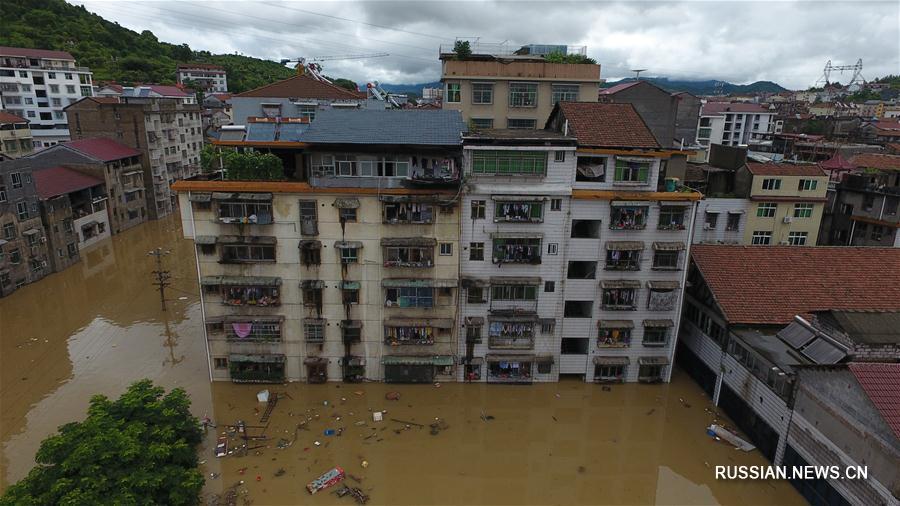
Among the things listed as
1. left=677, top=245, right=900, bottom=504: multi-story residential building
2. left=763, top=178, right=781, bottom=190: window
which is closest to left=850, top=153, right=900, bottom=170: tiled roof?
left=763, top=178, right=781, bottom=190: window

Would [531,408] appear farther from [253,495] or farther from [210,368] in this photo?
[210,368]

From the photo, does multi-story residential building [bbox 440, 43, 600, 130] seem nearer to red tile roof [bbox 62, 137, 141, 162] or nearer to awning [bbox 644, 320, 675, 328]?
awning [bbox 644, 320, 675, 328]

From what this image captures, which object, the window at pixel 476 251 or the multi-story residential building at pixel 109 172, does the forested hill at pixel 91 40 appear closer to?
the multi-story residential building at pixel 109 172

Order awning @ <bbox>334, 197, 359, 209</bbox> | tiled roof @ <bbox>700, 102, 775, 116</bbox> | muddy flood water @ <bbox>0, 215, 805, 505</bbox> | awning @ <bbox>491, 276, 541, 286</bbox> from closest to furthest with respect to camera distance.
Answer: muddy flood water @ <bbox>0, 215, 805, 505</bbox>, awning @ <bbox>334, 197, 359, 209</bbox>, awning @ <bbox>491, 276, 541, 286</bbox>, tiled roof @ <bbox>700, 102, 775, 116</bbox>

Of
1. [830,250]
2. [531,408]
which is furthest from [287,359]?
[830,250]

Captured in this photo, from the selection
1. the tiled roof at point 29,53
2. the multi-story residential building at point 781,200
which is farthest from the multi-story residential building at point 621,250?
the tiled roof at point 29,53

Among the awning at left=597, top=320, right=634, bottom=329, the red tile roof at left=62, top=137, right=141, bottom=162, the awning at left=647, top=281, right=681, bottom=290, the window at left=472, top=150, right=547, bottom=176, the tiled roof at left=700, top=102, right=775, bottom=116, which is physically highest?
the tiled roof at left=700, top=102, right=775, bottom=116
